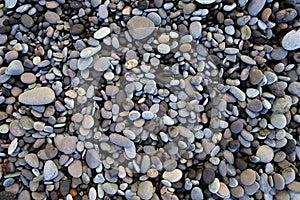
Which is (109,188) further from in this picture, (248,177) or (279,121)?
(279,121)

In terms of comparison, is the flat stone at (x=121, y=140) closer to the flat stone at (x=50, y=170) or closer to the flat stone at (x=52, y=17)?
the flat stone at (x=50, y=170)

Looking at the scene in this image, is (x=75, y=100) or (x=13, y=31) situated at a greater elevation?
(x=13, y=31)

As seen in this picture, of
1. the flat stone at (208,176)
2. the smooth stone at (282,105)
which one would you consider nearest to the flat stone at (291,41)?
the smooth stone at (282,105)

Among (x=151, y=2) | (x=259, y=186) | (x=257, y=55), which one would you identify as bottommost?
(x=259, y=186)

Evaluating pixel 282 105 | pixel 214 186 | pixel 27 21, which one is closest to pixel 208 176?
pixel 214 186

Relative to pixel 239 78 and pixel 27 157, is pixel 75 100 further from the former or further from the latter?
pixel 239 78

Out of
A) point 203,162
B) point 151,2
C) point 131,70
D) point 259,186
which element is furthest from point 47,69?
point 259,186

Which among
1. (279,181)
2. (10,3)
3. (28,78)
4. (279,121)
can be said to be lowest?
(279,181)

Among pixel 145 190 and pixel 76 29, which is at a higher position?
pixel 76 29

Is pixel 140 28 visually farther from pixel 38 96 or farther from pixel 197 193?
pixel 197 193
